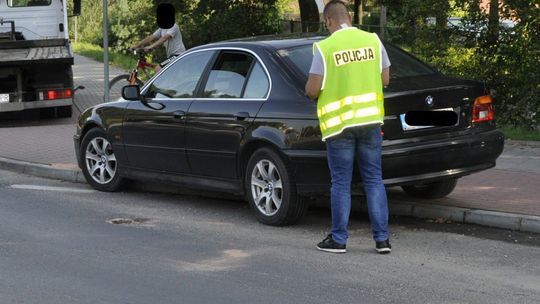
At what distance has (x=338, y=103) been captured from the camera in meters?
6.38

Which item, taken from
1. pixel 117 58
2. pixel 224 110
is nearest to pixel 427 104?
pixel 224 110

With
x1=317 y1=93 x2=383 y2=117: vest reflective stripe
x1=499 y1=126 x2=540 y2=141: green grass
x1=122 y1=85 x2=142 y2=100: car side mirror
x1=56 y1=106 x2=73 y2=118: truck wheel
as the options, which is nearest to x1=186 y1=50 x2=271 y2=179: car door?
x1=122 y1=85 x2=142 y2=100: car side mirror

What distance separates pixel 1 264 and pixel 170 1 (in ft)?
57.9

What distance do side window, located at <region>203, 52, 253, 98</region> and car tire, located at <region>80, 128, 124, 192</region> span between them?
1.67 metres

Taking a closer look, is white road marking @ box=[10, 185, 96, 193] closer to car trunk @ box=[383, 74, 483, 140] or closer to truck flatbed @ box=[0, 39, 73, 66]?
car trunk @ box=[383, 74, 483, 140]

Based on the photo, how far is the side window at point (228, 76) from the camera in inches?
309

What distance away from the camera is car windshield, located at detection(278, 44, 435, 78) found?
7.52 m

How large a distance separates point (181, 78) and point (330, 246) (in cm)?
271

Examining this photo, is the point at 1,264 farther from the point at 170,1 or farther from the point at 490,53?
the point at 170,1

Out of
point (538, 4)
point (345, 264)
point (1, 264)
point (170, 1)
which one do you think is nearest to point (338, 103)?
point (345, 264)

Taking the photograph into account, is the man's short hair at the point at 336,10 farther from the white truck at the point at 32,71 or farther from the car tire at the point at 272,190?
the white truck at the point at 32,71

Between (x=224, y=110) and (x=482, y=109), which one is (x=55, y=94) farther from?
(x=482, y=109)

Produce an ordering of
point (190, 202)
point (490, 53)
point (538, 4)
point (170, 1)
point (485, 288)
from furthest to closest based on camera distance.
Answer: point (170, 1) < point (490, 53) < point (538, 4) < point (190, 202) < point (485, 288)

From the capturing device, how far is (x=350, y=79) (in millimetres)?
6344
